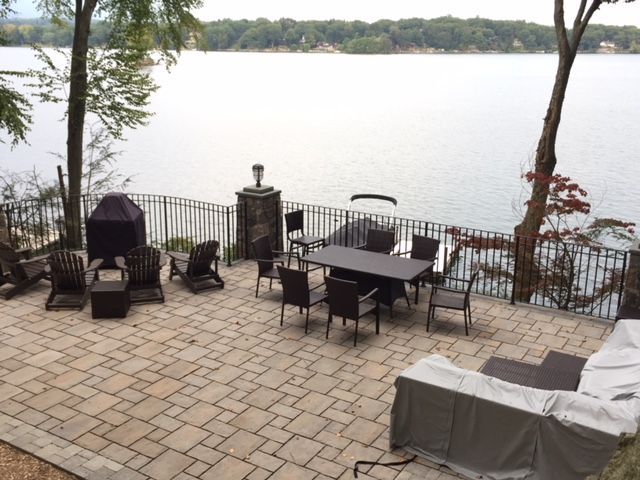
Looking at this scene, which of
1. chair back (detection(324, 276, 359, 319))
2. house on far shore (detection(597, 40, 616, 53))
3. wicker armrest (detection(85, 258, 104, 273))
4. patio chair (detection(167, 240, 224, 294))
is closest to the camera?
chair back (detection(324, 276, 359, 319))

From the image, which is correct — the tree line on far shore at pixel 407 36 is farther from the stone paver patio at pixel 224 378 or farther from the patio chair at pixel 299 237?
the stone paver patio at pixel 224 378

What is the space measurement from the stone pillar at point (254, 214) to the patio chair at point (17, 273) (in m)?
3.52

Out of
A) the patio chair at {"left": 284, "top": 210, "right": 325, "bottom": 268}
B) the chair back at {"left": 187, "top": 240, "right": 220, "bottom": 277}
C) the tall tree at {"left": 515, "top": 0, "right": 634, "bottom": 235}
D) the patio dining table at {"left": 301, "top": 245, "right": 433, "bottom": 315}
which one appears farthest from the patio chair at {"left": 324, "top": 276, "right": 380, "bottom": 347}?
the tall tree at {"left": 515, "top": 0, "right": 634, "bottom": 235}

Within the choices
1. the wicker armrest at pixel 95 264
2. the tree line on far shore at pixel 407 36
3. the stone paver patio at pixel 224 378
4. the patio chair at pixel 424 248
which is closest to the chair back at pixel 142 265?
the stone paver patio at pixel 224 378

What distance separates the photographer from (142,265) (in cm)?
970

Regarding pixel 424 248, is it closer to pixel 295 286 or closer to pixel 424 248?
pixel 424 248

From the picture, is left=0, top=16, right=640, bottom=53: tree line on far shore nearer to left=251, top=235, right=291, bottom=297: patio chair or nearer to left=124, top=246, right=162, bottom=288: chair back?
left=251, top=235, right=291, bottom=297: patio chair

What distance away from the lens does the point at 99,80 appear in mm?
16734

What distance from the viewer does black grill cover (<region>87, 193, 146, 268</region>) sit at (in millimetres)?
10820

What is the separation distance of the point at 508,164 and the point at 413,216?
42.5ft

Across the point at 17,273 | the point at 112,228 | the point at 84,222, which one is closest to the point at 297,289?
the point at 112,228

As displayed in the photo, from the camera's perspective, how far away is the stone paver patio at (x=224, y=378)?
Answer: 5992 mm

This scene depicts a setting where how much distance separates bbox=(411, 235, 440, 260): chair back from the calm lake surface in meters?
15.9

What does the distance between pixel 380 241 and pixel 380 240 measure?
0.02 meters
